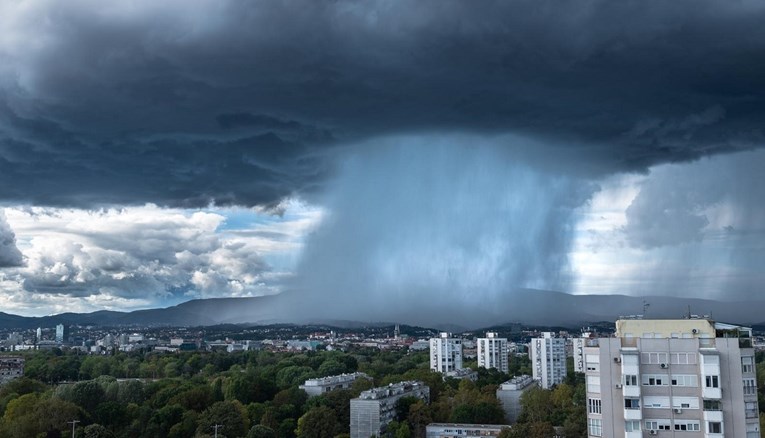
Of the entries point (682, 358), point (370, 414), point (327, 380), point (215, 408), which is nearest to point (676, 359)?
point (682, 358)

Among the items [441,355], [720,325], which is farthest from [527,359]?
[720,325]

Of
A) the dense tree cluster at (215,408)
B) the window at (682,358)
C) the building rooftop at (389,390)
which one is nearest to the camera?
the window at (682,358)

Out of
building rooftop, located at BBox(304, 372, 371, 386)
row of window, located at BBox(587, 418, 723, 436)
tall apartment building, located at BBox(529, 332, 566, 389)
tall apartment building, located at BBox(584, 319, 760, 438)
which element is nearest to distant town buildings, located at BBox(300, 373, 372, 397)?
building rooftop, located at BBox(304, 372, 371, 386)

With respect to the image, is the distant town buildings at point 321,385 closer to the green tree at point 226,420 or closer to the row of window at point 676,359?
the green tree at point 226,420

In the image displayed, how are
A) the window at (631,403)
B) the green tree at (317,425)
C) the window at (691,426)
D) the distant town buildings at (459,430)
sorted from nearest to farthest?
the window at (691,426), the window at (631,403), the green tree at (317,425), the distant town buildings at (459,430)

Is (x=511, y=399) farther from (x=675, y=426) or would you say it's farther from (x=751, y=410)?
(x=675, y=426)

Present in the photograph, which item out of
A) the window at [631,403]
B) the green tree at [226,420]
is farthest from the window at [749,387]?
the green tree at [226,420]

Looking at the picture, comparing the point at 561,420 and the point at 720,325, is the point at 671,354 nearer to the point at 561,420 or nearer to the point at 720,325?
the point at 720,325

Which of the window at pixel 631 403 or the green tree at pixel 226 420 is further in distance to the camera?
the green tree at pixel 226 420
